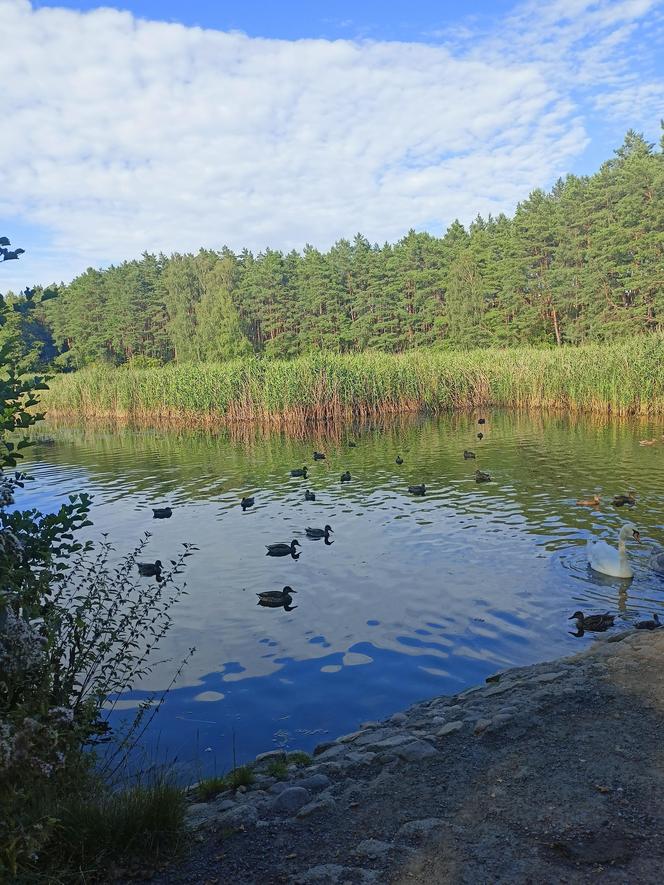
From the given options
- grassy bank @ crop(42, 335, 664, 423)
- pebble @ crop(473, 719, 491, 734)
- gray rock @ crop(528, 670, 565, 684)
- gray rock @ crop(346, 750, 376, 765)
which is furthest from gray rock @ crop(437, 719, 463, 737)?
grassy bank @ crop(42, 335, 664, 423)

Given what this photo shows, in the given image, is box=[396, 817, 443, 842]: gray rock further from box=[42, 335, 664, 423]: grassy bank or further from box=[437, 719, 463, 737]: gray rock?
box=[42, 335, 664, 423]: grassy bank

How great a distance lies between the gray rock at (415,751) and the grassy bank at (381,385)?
87.3ft

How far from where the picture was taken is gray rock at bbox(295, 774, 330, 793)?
4.91 meters

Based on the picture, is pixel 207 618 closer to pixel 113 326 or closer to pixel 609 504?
pixel 609 504

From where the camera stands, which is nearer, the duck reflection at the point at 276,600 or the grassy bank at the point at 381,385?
the duck reflection at the point at 276,600

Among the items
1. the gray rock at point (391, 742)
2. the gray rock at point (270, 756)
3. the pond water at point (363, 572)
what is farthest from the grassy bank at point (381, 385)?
Result: the gray rock at point (270, 756)

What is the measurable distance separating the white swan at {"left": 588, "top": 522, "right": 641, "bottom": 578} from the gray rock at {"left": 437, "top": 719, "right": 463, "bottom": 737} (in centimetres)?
535

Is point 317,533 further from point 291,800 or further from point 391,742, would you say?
point 291,800

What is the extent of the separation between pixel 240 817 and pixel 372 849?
Answer: 1034 mm

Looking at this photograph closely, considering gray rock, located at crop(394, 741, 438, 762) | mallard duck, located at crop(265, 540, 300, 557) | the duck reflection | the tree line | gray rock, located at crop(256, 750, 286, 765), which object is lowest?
gray rock, located at crop(256, 750, 286, 765)

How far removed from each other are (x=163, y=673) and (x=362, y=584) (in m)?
3.73

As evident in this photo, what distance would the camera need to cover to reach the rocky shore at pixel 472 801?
11.7ft

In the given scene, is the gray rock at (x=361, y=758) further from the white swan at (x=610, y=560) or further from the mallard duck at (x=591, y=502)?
the mallard duck at (x=591, y=502)

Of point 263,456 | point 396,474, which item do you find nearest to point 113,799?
point 396,474
